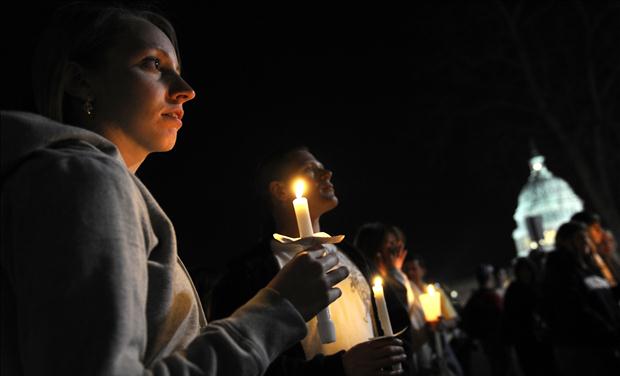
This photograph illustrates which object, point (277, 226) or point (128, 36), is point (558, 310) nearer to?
point (277, 226)

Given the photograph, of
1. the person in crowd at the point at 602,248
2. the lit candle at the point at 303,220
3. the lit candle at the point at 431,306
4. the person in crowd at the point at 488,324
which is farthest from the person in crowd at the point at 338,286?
the person in crowd at the point at 488,324

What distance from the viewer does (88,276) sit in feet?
3.29

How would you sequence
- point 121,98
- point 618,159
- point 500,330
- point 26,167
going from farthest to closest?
point 618,159 < point 500,330 < point 121,98 < point 26,167

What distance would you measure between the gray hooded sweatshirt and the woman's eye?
0.49 metres

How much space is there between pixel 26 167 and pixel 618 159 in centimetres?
2348

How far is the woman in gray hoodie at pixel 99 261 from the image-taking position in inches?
38.9

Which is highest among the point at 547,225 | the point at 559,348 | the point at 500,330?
the point at 559,348

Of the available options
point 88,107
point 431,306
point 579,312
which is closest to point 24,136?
point 88,107

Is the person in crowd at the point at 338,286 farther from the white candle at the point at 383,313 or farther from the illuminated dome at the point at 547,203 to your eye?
the illuminated dome at the point at 547,203

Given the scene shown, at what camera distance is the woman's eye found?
1682 millimetres

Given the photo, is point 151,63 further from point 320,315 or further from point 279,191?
point 279,191

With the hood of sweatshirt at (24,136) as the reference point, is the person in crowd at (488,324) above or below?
below

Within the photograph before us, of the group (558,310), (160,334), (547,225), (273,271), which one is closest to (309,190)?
(273,271)

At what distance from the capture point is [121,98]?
1.62 m
